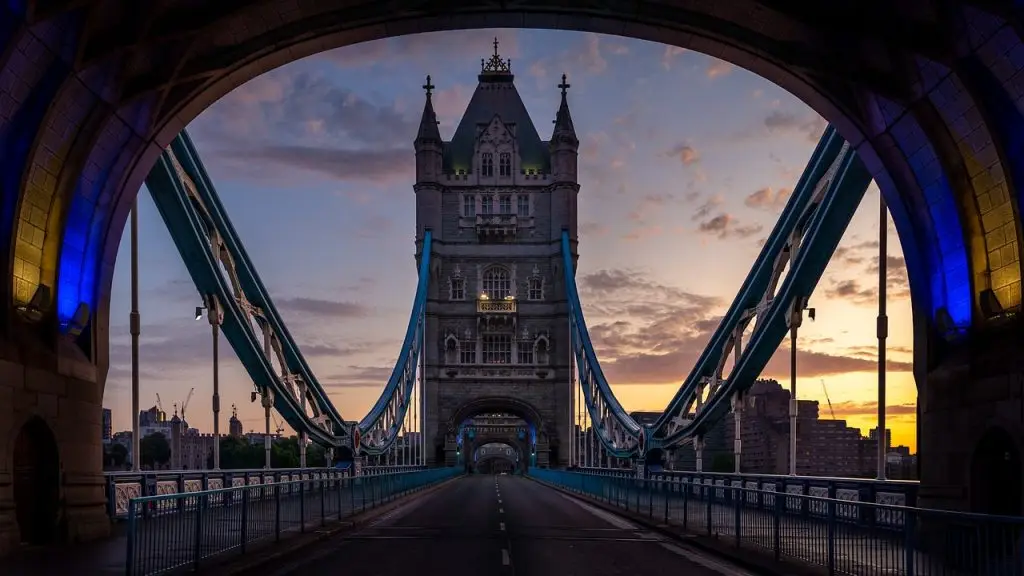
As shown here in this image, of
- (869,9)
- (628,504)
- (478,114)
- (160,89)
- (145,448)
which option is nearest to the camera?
(869,9)

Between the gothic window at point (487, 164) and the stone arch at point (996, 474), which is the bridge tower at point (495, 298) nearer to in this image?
the gothic window at point (487, 164)

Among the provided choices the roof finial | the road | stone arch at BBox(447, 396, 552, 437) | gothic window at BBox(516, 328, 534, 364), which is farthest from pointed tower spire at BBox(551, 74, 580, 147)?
the road

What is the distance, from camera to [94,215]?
1898cm

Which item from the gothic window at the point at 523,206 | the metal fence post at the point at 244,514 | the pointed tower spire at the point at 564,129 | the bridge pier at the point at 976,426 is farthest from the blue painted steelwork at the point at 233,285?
the pointed tower spire at the point at 564,129

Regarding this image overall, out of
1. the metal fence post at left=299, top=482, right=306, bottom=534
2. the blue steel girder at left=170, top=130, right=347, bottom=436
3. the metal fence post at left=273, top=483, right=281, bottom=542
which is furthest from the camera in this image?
the blue steel girder at left=170, top=130, right=347, bottom=436

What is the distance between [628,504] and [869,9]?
16677 mm

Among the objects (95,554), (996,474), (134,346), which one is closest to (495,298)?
(134,346)

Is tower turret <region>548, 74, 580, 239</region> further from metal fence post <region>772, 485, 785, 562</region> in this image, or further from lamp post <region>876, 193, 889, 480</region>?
metal fence post <region>772, 485, 785, 562</region>

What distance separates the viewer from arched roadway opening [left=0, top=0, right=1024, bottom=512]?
1530 cm

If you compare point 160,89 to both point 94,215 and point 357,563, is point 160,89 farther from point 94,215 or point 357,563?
point 357,563

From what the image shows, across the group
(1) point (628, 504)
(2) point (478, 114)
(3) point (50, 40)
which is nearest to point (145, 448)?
(2) point (478, 114)

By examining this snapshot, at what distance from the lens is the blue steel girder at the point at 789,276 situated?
26344mm

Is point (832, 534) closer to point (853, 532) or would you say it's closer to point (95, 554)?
point (853, 532)

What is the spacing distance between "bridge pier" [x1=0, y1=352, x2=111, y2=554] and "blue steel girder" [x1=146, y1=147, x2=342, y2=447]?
10.1 meters
